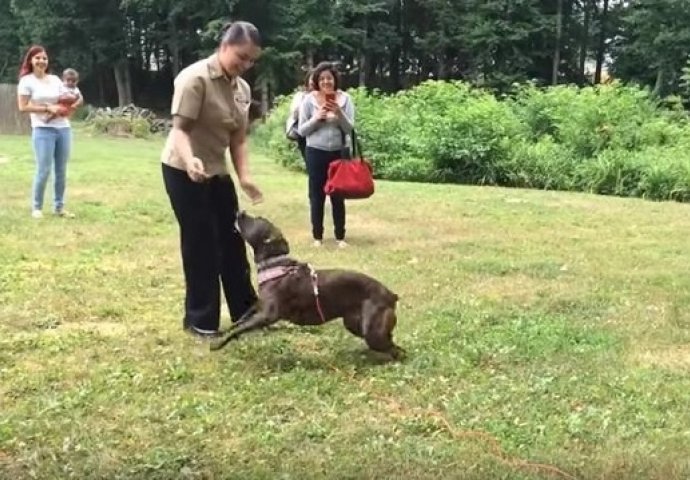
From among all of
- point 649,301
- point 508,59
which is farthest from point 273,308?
point 508,59

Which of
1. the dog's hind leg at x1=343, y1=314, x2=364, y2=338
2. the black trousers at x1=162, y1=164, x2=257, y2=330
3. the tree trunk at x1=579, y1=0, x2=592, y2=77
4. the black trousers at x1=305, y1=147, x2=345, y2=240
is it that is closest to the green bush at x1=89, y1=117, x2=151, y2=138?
the black trousers at x1=305, y1=147, x2=345, y2=240

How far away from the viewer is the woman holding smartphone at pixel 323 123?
24.8 feet

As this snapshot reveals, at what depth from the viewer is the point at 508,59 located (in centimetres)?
3622

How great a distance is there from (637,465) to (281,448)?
127cm

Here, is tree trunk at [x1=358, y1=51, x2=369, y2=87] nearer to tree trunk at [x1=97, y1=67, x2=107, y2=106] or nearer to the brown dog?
tree trunk at [x1=97, y1=67, x2=107, y2=106]

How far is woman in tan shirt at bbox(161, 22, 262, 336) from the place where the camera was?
4.65 meters

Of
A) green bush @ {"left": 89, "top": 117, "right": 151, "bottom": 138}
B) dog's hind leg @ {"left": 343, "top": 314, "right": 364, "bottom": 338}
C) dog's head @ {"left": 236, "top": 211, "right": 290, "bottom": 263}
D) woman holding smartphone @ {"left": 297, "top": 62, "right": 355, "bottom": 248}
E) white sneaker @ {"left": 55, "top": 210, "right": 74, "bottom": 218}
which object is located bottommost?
green bush @ {"left": 89, "top": 117, "right": 151, "bottom": 138}

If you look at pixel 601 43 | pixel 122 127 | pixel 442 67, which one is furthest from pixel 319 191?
pixel 601 43

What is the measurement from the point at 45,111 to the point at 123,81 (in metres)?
30.6

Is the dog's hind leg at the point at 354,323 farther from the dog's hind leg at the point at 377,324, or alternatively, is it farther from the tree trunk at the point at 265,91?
the tree trunk at the point at 265,91

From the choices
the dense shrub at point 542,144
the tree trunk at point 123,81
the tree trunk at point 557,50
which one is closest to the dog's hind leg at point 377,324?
the dense shrub at point 542,144

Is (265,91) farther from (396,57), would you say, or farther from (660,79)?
(660,79)

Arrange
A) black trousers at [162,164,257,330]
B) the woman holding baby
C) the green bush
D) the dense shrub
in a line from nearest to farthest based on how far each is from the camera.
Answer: black trousers at [162,164,257,330] < the woman holding baby < the dense shrub < the green bush

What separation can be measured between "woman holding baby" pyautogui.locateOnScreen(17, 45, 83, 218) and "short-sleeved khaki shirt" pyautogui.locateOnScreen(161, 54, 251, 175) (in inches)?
171
